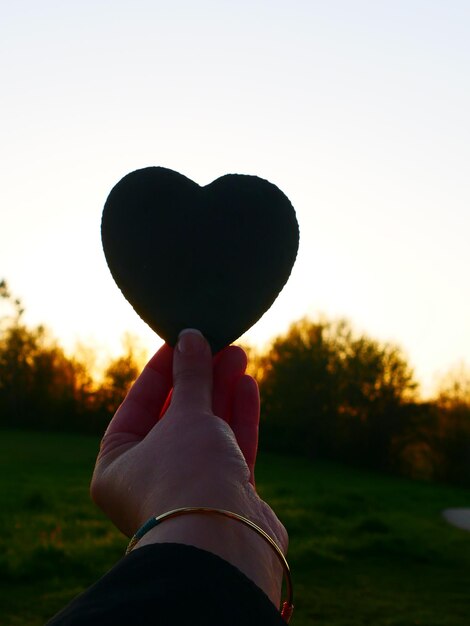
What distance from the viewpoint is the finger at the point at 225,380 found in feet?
7.07

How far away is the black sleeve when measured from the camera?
1.12 m

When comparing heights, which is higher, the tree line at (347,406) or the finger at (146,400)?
the tree line at (347,406)

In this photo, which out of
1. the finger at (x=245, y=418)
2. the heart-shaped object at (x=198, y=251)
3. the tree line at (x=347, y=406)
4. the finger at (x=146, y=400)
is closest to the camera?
the finger at (x=146, y=400)

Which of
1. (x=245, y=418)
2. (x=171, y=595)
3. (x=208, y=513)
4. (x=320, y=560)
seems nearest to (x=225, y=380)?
(x=245, y=418)

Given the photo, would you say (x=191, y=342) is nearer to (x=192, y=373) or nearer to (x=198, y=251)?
(x=192, y=373)

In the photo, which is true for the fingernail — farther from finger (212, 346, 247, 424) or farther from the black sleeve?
the black sleeve

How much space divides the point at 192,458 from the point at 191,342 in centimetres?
59

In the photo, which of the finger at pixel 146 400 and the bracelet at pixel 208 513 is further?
the finger at pixel 146 400

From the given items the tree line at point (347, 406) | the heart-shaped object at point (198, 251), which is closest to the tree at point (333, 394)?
the tree line at point (347, 406)

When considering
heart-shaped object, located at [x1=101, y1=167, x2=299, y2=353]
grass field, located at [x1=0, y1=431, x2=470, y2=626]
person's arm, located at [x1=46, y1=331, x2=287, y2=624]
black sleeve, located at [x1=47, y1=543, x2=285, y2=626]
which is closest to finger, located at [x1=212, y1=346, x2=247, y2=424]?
person's arm, located at [x1=46, y1=331, x2=287, y2=624]

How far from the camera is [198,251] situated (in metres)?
2.37

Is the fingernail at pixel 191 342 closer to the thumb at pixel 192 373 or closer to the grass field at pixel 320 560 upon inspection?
the thumb at pixel 192 373

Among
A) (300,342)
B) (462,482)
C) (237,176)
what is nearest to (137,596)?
(237,176)

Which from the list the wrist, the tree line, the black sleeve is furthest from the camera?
the tree line
